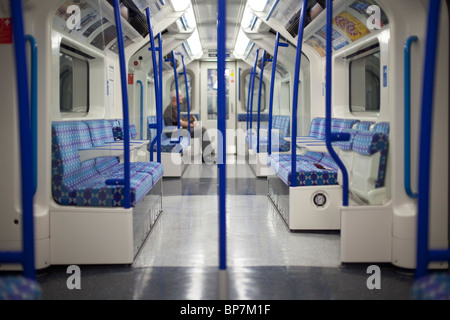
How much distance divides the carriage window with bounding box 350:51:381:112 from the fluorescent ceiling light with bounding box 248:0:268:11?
177 cm

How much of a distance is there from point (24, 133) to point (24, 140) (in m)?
0.03

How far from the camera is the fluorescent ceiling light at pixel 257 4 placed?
21.6 feet

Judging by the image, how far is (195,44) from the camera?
10547 mm

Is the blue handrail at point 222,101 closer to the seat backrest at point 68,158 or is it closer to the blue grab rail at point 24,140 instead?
the blue grab rail at point 24,140

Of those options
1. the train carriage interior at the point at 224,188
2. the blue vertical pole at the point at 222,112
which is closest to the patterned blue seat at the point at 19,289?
the train carriage interior at the point at 224,188

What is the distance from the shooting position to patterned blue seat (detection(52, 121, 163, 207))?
3.42 metres

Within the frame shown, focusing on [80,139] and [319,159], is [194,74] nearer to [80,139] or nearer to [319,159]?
[319,159]

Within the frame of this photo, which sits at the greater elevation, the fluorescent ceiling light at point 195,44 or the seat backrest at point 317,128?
the fluorescent ceiling light at point 195,44

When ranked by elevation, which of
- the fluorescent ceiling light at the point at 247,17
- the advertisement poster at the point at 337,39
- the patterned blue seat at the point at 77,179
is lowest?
the patterned blue seat at the point at 77,179

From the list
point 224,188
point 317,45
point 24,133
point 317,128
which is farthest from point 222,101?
point 317,45

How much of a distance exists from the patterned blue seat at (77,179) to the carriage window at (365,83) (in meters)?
2.34

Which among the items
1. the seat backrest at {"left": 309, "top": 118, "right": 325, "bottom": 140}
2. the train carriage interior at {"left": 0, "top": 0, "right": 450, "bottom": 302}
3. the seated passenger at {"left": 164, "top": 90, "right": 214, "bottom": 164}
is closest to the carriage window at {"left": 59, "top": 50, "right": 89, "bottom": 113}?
the train carriage interior at {"left": 0, "top": 0, "right": 450, "bottom": 302}

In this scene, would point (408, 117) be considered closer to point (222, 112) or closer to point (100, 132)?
point (222, 112)

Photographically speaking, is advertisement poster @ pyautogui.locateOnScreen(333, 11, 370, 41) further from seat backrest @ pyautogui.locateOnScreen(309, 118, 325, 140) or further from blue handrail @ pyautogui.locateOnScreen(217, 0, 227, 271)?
blue handrail @ pyautogui.locateOnScreen(217, 0, 227, 271)
